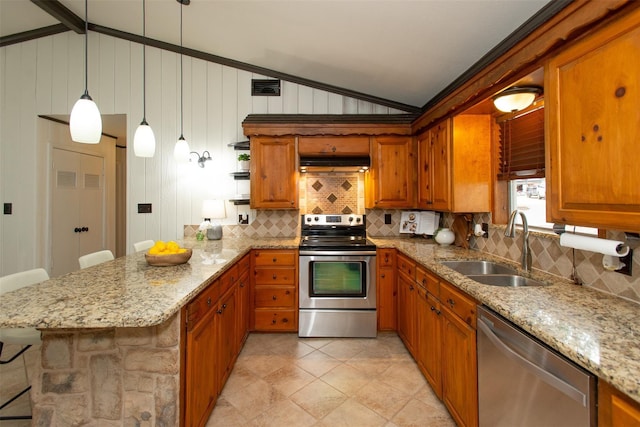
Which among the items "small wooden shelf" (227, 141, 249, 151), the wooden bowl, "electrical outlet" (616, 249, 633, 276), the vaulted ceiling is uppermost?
the vaulted ceiling

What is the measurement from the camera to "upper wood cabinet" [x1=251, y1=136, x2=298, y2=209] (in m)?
3.20

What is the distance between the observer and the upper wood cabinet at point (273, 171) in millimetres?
3199

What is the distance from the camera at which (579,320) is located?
109 cm

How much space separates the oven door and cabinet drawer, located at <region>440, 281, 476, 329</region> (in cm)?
106

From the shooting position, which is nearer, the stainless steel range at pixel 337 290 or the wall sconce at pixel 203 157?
the stainless steel range at pixel 337 290

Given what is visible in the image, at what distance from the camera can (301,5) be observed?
224cm

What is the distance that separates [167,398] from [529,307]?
1595 mm

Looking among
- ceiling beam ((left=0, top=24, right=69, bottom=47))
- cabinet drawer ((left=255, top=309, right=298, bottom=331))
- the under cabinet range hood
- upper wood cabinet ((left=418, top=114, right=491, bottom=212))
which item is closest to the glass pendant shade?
the under cabinet range hood

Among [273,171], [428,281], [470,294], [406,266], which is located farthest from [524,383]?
[273,171]

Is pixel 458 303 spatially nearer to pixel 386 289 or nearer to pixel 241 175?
pixel 386 289

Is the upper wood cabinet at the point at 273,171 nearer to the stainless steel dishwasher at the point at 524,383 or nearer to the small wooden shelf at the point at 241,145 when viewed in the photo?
the small wooden shelf at the point at 241,145

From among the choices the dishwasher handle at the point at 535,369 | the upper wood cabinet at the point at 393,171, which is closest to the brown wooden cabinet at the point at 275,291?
the upper wood cabinet at the point at 393,171

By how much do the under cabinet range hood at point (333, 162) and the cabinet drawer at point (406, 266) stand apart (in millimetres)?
1056

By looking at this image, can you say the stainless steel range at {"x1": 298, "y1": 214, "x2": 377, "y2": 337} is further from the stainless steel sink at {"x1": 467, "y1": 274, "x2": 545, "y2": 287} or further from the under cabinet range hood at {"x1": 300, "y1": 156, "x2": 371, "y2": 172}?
the stainless steel sink at {"x1": 467, "y1": 274, "x2": 545, "y2": 287}
